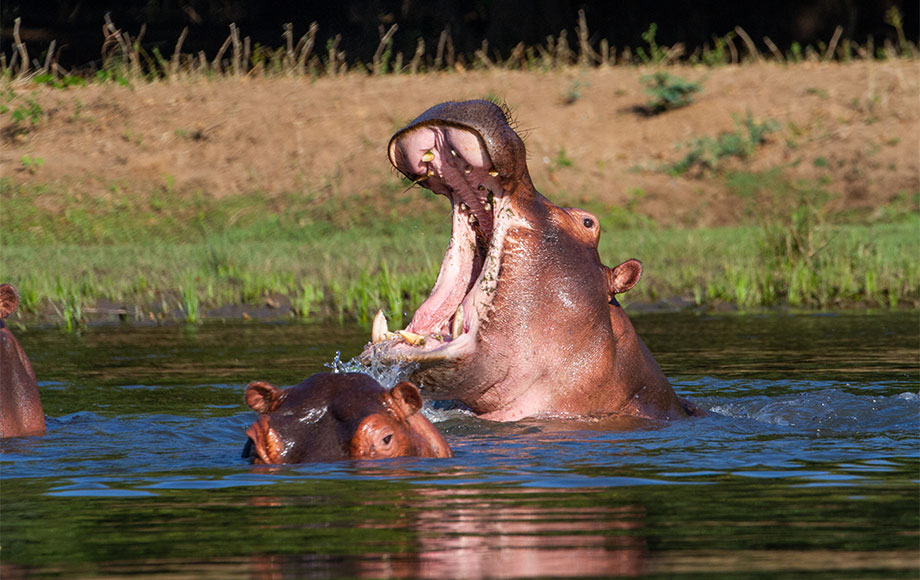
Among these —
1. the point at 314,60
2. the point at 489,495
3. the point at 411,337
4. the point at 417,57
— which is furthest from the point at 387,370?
the point at 314,60

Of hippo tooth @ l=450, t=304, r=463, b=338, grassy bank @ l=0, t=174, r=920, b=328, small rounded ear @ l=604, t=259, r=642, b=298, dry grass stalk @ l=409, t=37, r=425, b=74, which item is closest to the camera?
hippo tooth @ l=450, t=304, r=463, b=338

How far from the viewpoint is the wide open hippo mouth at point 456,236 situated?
16.3 feet

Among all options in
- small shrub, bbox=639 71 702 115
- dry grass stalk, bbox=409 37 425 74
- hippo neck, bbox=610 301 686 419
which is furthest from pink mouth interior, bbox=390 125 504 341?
small shrub, bbox=639 71 702 115

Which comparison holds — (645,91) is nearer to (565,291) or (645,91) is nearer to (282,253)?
(282,253)

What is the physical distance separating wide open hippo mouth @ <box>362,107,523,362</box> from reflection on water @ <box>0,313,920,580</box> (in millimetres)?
365

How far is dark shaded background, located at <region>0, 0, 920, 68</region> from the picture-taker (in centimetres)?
2484

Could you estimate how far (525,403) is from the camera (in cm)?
530

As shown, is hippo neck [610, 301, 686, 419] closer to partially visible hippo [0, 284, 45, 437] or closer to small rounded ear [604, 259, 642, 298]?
small rounded ear [604, 259, 642, 298]

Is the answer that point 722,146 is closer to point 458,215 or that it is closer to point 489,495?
point 458,215

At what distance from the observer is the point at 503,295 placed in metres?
5.11

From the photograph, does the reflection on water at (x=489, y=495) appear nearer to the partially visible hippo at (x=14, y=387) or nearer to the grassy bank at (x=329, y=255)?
the partially visible hippo at (x=14, y=387)

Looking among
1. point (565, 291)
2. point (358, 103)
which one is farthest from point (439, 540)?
point (358, 103)

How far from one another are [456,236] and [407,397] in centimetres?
115

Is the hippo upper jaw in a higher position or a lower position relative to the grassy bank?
higher
